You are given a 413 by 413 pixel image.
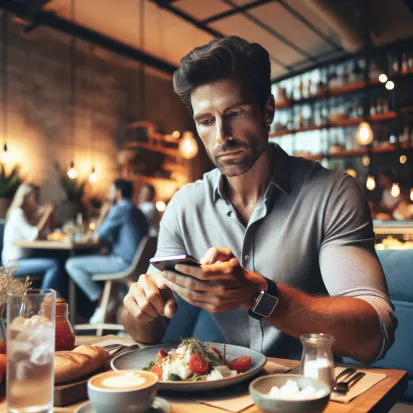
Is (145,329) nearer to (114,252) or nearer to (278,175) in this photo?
(278,175)

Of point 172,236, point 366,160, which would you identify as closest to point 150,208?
point 366,160

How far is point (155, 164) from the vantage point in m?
8.65

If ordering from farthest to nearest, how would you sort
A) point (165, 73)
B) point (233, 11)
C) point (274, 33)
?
point (165, 73) < point (274, 33) < point (233, 11)

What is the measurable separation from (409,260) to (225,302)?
1.20m

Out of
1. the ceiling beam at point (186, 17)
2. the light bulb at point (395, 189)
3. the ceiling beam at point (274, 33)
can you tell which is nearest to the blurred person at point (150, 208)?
the ceiling beam at point (186, 17)

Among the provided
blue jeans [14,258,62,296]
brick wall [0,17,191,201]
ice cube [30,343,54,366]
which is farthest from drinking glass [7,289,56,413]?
brick wall [0,17,191,201]

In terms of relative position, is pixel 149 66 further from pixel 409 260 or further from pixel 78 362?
pixel 78 362

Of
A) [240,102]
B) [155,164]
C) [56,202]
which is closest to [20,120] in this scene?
[56,202]

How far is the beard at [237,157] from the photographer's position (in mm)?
1467

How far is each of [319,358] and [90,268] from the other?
3.92 meters

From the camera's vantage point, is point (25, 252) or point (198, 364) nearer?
point (198, 364)

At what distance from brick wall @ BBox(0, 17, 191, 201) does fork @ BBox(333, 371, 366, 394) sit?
6517 millimetres

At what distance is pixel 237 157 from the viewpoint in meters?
1.48

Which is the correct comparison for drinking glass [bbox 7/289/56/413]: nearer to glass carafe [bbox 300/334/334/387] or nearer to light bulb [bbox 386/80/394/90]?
glass carafe [bbox 300/334/334/387]
